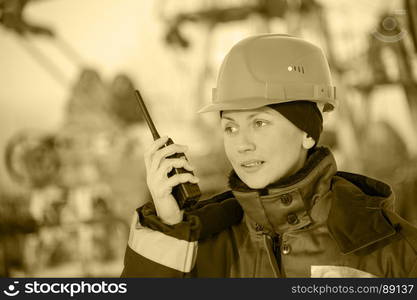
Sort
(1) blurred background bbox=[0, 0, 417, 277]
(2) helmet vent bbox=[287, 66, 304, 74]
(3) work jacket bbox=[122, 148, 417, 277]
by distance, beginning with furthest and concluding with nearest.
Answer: (1) blurred background bbox=[0, 0, 417, 277] < (2) helmet vent bbox=[287, 66, 304, 74] < (3) work jacket bbox=[122, 148, 417, 277]

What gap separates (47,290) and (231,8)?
2.52 metres

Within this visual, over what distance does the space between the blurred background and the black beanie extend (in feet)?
7.20

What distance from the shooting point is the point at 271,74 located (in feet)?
4.42

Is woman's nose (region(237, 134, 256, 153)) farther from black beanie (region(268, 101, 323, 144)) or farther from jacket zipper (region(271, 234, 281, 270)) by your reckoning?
jacket zipper (region(271, 234, 281, 270))

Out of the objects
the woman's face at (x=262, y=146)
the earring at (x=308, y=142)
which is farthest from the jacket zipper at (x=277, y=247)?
the earring at (x=308, y=142)

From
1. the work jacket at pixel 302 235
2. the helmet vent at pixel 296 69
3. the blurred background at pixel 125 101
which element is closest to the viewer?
the work jacket at pixel 302 235

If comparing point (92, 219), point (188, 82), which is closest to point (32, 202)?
point (92, 219)

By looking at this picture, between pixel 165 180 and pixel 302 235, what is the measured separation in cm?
34

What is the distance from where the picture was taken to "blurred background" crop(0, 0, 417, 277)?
356 centimetres

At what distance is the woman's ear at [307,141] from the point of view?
54.0 inches

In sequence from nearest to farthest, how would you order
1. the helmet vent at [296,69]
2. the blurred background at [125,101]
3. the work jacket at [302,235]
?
the work jacket at [302,235] → the helmet vent at [296,69] → the blurred background at [125,101]

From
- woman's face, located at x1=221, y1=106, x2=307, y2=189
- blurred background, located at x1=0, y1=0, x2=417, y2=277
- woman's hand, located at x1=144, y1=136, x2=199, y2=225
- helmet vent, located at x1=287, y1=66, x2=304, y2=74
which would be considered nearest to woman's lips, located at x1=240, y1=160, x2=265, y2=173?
woman's face, located at x1=221, y1=106, x2=307, y2=189

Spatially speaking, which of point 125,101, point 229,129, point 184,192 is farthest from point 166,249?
Result: point 125,101

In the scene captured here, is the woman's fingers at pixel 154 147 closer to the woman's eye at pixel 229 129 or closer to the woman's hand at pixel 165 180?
the woman's hand at pixel 165 180
